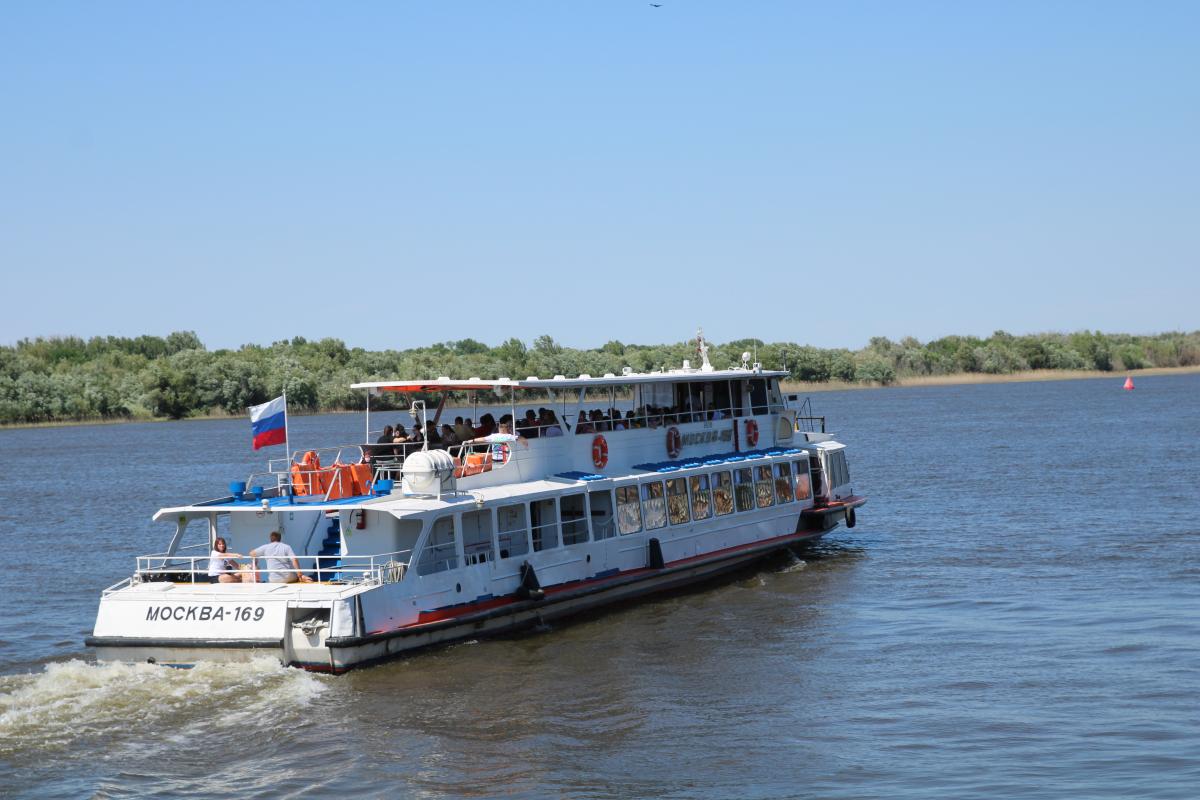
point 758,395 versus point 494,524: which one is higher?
point 758,395

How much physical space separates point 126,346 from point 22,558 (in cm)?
14499

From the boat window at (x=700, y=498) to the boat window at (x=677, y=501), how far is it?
20 cm

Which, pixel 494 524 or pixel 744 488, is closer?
pixel 494 524

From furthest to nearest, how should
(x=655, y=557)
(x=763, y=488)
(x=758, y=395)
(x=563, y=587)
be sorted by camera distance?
1. (x=758, y=395)
2. (x=763, y=488)
3. (x=655, y=557)
4. (x=563, y=587)

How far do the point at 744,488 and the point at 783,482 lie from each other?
1742mm

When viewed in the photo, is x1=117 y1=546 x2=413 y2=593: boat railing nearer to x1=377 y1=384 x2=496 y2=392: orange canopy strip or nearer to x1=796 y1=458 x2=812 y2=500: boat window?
x1=377 y1=384 x2=496 y2=392: orange canopy strip

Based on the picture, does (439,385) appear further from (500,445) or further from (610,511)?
(610,511)

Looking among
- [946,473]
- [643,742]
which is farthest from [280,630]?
[946,473]

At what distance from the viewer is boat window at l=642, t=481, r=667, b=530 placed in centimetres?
2617

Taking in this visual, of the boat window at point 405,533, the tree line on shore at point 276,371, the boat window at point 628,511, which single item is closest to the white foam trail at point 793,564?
the boat window at point 628,511

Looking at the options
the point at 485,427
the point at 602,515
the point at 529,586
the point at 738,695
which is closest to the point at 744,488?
the point at 602,515

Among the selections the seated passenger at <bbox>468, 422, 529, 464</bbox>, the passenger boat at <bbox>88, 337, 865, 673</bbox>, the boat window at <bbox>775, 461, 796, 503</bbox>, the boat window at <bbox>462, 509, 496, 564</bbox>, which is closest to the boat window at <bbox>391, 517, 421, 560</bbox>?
the passenger boat at <bbox>88, 337, 865, 673</bbox>

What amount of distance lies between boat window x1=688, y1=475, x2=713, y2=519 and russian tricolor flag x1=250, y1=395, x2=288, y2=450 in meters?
9.31

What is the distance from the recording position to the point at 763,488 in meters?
29.7
